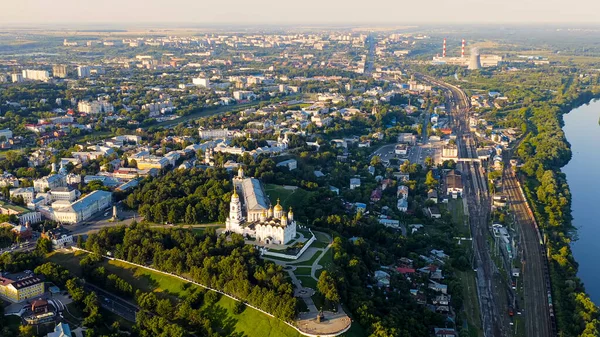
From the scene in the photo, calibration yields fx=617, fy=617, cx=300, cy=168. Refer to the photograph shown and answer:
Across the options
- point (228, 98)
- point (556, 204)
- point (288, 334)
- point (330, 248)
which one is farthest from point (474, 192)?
point (228, 98)

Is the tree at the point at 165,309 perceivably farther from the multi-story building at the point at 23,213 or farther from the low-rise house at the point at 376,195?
the low-rise house at the point at 376,195

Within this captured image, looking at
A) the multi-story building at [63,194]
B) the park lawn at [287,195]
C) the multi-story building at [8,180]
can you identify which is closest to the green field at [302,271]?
the park lawn at [287,195]

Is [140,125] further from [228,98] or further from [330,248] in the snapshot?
[330,248]

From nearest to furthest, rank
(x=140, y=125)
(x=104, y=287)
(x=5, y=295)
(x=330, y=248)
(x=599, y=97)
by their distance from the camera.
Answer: (x=5, y=295) < (x=104, y=287) < (x=330, y=248) < (x=140, y=125) < (x=599, y=97)

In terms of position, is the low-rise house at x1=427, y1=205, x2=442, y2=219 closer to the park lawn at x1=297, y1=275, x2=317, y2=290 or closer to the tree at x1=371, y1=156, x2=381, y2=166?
the tree at x1=371, y1=156, x2=381, y2=166

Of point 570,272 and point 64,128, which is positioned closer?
point 570,272

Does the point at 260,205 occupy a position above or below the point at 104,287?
above

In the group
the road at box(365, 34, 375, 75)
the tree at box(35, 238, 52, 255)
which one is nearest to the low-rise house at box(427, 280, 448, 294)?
the tree at box(35, 238, 52, 255)
